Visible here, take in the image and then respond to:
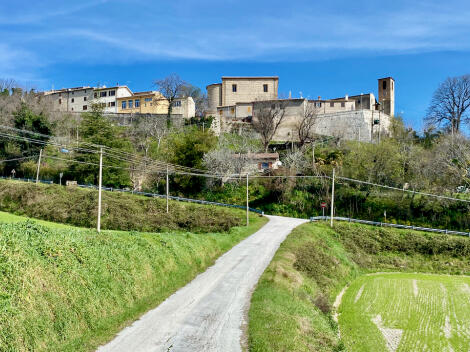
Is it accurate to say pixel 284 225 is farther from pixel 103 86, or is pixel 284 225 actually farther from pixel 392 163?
pixel 103 86

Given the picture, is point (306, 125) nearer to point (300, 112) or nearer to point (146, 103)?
point (300, 112)

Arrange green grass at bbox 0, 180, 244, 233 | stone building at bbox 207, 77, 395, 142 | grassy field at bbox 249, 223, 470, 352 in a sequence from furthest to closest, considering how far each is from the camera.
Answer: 1. stone building at bbox 207, 77, 395, 142
2. green grass at bbox 0, 180, 244, 233
3. grassy field at bbox 249, 223, 470, 352

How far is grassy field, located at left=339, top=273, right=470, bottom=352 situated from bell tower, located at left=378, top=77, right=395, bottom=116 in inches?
2580

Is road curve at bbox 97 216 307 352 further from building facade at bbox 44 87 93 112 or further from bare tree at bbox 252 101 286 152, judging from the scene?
building facade at bbox 44 87 93 112

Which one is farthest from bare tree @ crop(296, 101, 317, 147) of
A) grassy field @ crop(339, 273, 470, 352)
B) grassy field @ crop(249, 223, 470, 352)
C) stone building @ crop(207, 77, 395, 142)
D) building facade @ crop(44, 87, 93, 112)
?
building facade @ crop(44, 87, 93, 112)

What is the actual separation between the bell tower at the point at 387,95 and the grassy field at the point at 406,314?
65.5 m

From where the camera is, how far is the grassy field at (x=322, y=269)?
1492cm

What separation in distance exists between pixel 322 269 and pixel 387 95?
7501cm

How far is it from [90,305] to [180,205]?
35.4 metres

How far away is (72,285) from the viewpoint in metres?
14.0

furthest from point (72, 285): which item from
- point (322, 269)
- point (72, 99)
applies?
point (72, 99)

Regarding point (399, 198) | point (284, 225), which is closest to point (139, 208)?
point (284, 225)

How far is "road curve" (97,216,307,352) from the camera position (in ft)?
43.4

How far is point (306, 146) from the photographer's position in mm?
68938
